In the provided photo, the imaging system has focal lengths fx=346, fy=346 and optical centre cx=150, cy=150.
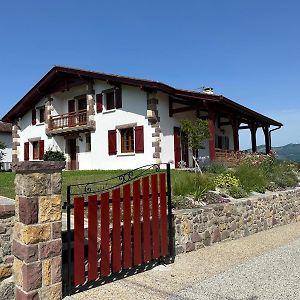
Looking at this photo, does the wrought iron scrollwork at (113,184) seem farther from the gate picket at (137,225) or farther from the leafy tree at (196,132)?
the leafy tree at (196,132)

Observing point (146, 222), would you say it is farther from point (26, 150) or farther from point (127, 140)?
point (26, 150)

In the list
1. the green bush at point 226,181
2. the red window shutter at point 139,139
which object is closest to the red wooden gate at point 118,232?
the green bush at point 226,181

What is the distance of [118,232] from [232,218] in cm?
414

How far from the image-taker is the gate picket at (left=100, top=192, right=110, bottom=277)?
4.79 meters

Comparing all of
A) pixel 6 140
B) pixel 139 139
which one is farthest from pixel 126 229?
pixel 6 140

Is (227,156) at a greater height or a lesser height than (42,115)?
lesser

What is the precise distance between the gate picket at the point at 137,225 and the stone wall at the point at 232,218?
1347 mm

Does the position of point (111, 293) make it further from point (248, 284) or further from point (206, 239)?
point (206, 239)

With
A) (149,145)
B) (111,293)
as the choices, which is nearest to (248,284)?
(111,293)

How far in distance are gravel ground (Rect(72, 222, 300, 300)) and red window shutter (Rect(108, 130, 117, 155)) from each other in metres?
11.3

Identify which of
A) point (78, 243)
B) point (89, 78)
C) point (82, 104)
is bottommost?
point (78, 243)

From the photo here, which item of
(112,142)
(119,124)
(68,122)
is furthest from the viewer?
(68,122)

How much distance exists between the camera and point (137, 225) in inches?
210

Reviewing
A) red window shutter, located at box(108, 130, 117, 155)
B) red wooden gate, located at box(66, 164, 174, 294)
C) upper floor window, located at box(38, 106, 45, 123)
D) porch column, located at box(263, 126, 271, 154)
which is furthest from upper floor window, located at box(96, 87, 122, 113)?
red wooden gate, located at box(66, 164, 174, 294)
